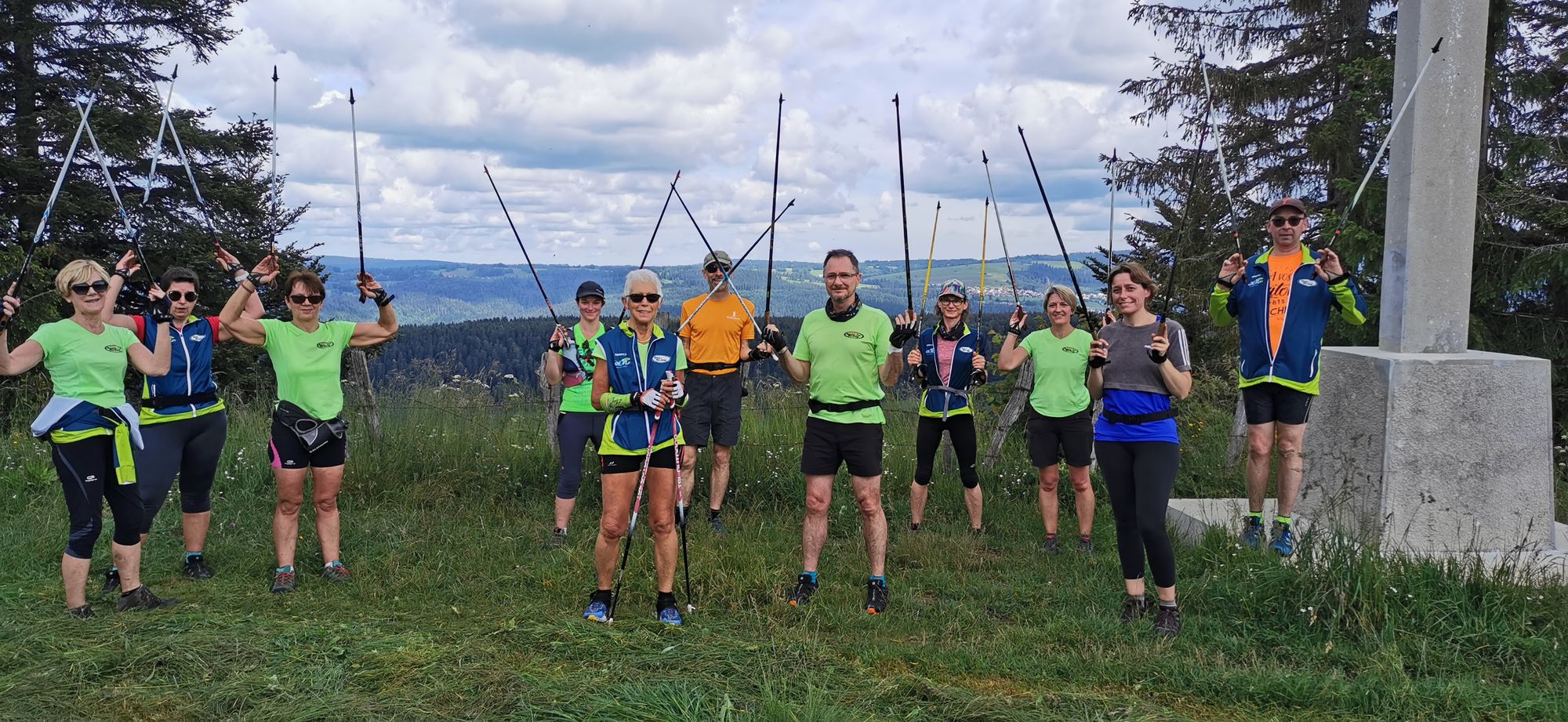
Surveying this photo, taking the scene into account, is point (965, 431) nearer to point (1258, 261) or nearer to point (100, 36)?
point (1258, 261)

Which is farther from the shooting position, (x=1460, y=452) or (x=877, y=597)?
(x=1460, y=452)

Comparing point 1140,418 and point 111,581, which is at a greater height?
point 1140,418

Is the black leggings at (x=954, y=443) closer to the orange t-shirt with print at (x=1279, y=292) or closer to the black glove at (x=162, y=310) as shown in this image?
the orange t-shirt with print at (x=1279, y=292)

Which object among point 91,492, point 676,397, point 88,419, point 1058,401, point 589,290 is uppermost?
point 589,290

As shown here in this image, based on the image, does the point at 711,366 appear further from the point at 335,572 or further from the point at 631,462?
the point at 335,572

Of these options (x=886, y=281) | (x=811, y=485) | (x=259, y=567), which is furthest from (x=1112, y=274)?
(x=259, y=567)

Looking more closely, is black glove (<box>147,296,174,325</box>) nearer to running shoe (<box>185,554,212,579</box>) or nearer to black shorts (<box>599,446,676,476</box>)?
running shoe (<box>185,554,212,579</box>)

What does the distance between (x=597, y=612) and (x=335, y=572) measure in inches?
82.3

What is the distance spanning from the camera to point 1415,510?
18.8 feet

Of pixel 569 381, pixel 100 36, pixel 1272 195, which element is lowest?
pixel 569 381

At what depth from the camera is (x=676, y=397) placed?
15.7 feet

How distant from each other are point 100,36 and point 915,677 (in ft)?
54.8

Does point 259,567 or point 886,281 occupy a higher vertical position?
point 886,281

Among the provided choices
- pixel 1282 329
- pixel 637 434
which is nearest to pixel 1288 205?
pixel 1282 329
